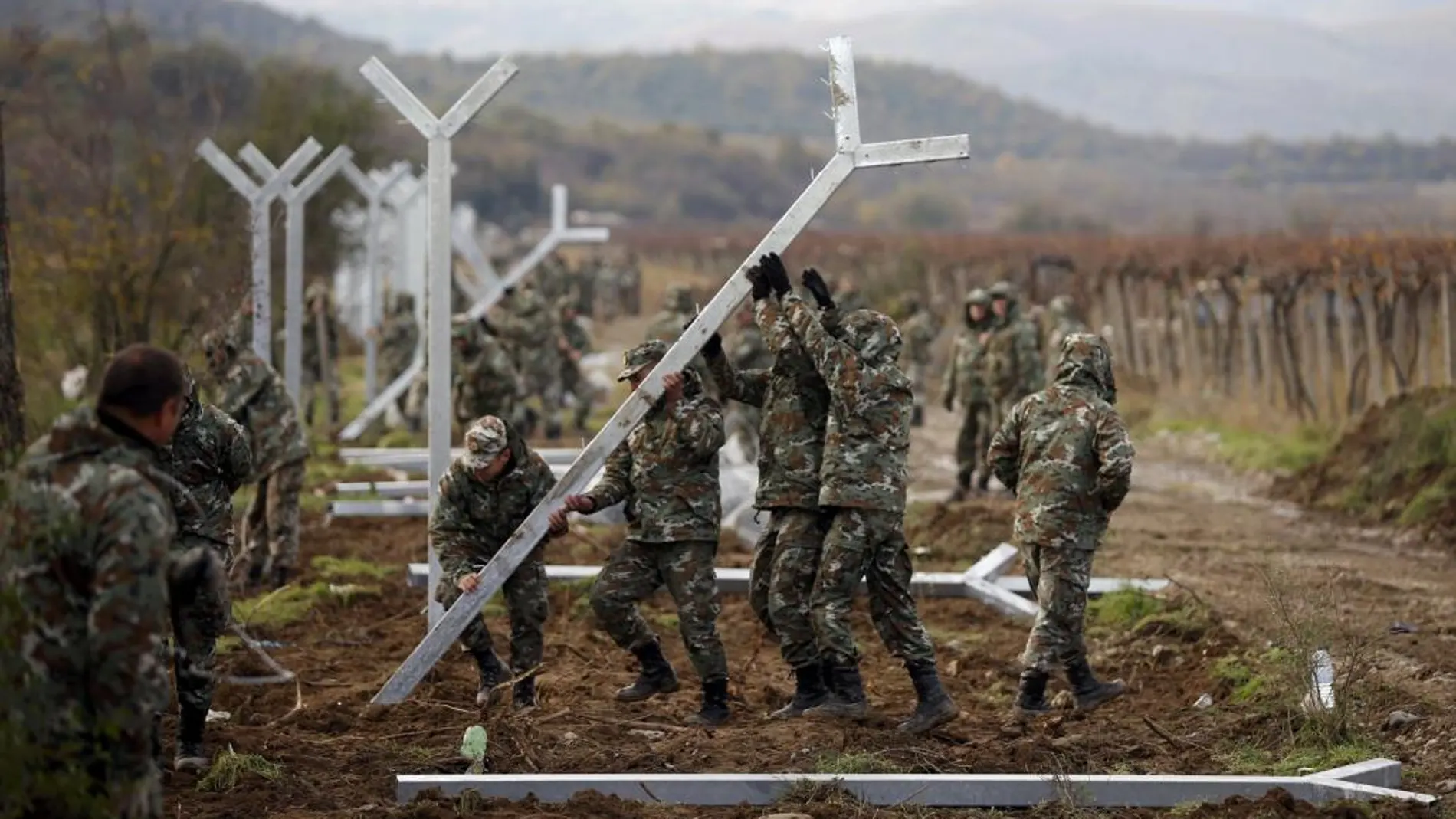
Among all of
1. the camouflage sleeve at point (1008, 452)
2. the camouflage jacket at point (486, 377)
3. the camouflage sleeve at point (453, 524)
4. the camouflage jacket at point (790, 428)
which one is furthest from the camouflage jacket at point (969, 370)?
the camouflage sleeve at point (453, 524)

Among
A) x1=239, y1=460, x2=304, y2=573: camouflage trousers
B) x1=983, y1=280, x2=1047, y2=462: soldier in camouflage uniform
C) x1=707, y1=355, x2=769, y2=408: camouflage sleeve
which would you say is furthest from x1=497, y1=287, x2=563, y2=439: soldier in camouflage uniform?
x1=707, y1=355, x2=769, y2=408: camouflage sleeve

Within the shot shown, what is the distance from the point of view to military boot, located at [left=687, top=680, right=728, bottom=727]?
9.23 metres

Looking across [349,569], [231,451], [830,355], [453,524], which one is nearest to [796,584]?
[830,355]

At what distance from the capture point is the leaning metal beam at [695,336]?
27.4 ft

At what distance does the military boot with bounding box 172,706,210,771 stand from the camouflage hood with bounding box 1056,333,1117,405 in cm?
420

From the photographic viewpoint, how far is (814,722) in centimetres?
902

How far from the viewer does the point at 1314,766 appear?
27.1 ft

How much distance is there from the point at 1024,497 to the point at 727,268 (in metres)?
58.8

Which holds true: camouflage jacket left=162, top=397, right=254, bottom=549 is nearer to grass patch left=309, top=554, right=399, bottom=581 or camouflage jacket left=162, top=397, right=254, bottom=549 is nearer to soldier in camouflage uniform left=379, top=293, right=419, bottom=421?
grass patch left=309, top=554, right=399, bottom=581

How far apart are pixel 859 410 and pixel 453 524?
6.37 feet

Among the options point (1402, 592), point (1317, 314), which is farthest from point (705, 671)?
point (1317, 314)

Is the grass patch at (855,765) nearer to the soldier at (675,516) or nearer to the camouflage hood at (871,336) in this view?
the soldier at (675,516)

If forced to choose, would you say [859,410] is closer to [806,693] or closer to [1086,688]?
[806,693]

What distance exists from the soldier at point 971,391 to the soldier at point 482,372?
383 cm
